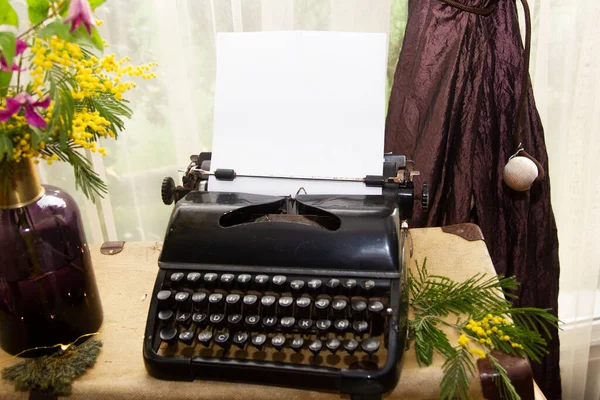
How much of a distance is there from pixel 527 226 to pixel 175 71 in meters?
1.00

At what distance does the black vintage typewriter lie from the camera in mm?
925

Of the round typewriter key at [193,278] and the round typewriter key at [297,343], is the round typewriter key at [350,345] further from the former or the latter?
the round typewriter key at [193,278]

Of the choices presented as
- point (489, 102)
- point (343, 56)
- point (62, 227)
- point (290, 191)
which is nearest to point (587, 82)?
point (489, 102)

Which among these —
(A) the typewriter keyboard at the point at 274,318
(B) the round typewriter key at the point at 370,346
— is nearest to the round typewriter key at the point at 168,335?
(A) the typewriter keyboard at the point at 274,318

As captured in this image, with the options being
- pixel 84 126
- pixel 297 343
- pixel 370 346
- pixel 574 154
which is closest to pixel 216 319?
pixel 297 343

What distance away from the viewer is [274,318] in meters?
0.96

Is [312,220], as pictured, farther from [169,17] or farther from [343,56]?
[169,17]

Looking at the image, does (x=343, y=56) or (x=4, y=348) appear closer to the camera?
(x=4, y=348)

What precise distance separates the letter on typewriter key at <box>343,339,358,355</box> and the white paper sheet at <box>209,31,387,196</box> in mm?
355

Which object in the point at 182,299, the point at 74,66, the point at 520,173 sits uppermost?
the point at 74,66

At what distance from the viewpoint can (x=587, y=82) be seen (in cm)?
153

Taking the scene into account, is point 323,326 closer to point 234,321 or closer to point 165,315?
point 234,321

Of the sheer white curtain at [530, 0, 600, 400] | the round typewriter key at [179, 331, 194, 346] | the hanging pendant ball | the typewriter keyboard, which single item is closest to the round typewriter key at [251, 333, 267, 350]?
the typewriter keyboard

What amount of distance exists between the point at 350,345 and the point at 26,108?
58cm
